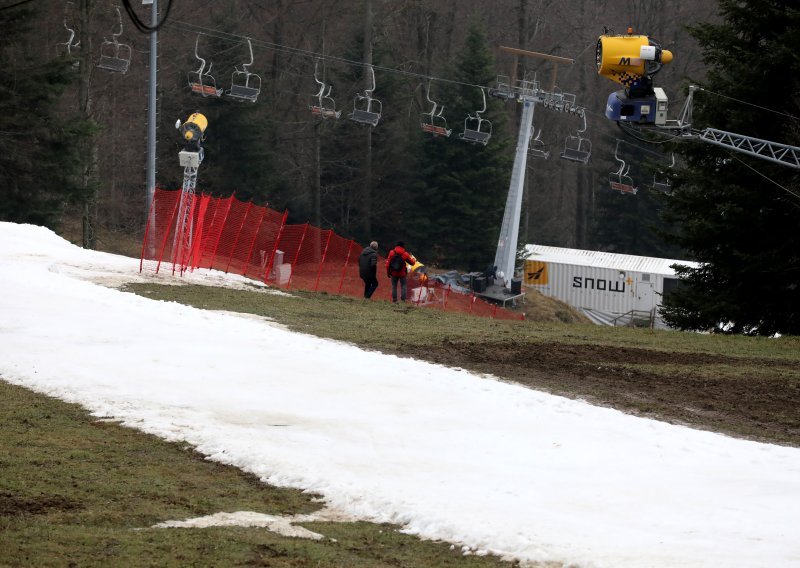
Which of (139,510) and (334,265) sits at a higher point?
(334,265)

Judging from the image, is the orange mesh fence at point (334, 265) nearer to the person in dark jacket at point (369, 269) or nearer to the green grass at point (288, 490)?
the person in dark jacket at point (369, 269)

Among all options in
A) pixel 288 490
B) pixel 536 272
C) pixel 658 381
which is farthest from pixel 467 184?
pixel 288 490

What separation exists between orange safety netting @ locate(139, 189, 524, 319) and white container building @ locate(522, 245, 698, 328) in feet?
52.3

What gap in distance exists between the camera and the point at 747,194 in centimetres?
2961

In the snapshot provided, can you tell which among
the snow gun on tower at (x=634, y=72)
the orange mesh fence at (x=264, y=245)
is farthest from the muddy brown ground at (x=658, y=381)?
the orange mesh fence at (x=264, y=245)

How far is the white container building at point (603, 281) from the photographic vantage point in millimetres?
53625

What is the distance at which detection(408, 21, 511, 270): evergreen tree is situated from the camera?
65.8m

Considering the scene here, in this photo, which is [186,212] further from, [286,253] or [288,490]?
[288,490]

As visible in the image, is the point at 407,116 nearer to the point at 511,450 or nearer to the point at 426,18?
the point at 426,18

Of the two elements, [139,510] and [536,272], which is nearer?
[139,510]

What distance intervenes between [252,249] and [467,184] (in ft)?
120

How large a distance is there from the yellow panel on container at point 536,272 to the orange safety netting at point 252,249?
1954 centimetres

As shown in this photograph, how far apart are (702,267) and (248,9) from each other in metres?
47.7

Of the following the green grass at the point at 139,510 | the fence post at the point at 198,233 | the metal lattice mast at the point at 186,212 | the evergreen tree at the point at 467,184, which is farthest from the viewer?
the evergreen tree at the point at 467,184
